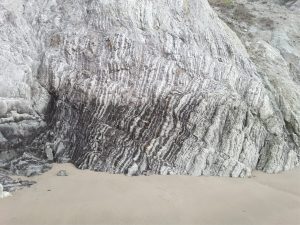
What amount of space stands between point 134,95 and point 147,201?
2.59 meters

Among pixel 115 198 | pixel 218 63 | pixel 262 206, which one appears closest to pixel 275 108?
pixel 218 63

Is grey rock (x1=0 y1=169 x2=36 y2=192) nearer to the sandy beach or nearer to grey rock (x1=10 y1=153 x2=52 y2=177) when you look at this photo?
the sandy beach

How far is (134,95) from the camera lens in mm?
8391

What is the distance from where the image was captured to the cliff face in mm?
7902

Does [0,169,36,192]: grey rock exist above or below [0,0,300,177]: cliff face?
below

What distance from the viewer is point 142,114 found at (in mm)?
8227

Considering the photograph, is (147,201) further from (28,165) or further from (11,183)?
(28,165)

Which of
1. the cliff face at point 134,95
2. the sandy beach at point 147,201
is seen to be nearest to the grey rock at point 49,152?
the cliff face at point 134,95

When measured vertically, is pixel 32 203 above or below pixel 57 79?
below

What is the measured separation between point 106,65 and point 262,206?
414 cm

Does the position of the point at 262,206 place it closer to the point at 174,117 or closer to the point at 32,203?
the point at 174,117

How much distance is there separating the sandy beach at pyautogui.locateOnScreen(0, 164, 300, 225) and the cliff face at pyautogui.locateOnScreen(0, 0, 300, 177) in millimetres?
495

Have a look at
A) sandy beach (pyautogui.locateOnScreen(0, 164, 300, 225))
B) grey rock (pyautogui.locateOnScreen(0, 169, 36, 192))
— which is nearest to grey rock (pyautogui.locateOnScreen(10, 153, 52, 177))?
sandy beach (pyautogui.locateOnScreen(0, 164, 300, 225))

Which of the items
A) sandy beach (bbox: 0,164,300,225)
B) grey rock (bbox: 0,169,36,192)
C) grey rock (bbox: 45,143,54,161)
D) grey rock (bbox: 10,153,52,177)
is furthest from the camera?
grey rock (bbox: 45,143,54,161)
